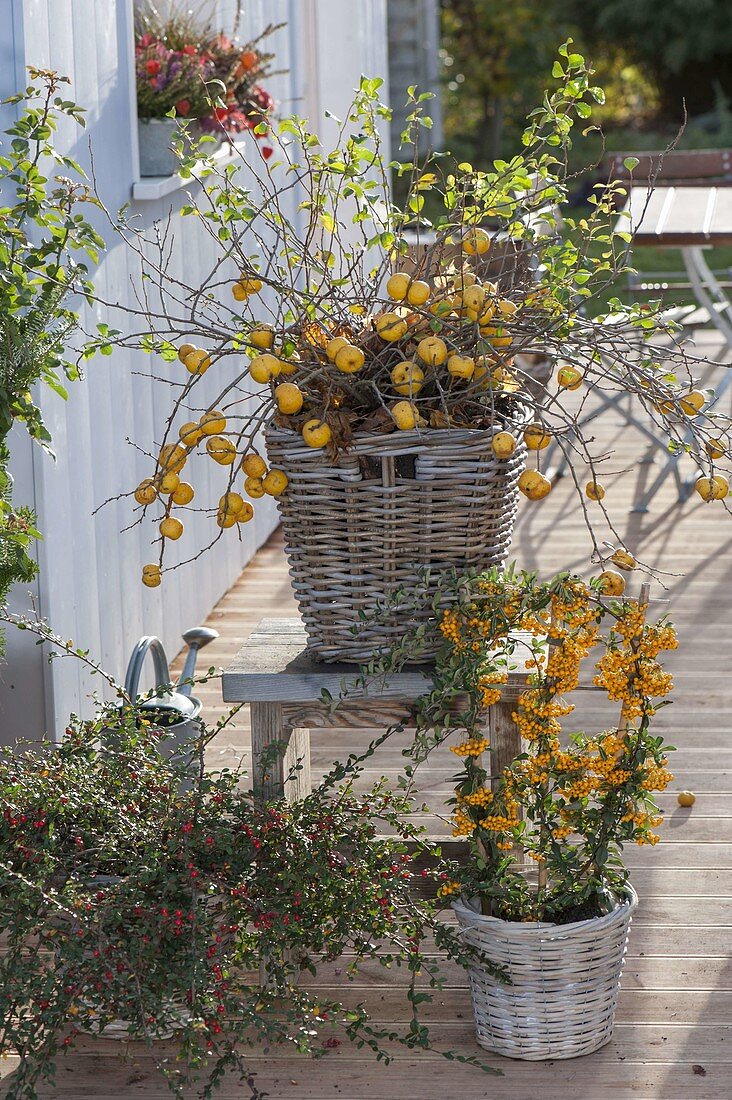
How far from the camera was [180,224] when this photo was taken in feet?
13.0

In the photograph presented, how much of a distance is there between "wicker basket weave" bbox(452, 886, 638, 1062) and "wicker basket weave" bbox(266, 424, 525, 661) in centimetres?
44

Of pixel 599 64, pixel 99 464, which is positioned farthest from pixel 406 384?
pixel 599 64

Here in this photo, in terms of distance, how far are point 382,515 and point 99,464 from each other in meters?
1.35

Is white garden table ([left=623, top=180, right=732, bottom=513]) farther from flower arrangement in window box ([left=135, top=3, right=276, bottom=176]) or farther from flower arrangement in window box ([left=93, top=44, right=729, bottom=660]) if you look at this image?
flower arrangement in window box ([left=93, top=44, right=729, bottom=660])

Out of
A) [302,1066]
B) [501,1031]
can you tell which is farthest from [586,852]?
[302,1066]

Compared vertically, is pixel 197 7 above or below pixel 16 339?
above

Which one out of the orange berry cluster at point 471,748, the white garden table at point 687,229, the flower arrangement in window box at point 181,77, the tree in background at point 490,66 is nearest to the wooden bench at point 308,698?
the orange berry cluster at point 471,748

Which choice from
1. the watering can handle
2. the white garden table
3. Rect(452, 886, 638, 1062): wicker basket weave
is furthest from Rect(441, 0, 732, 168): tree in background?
Rect(452, 886, 638, 1062): wicker basket weave

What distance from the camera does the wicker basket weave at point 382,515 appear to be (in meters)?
2.03

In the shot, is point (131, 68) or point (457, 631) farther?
point (131, 68)

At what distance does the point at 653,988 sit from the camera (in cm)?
236

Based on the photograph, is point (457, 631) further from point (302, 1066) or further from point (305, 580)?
point (302, 1066)

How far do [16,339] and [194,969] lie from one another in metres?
0.94

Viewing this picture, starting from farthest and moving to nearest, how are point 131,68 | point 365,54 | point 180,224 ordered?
point 365,54 → point 180,224 → point 131,68
